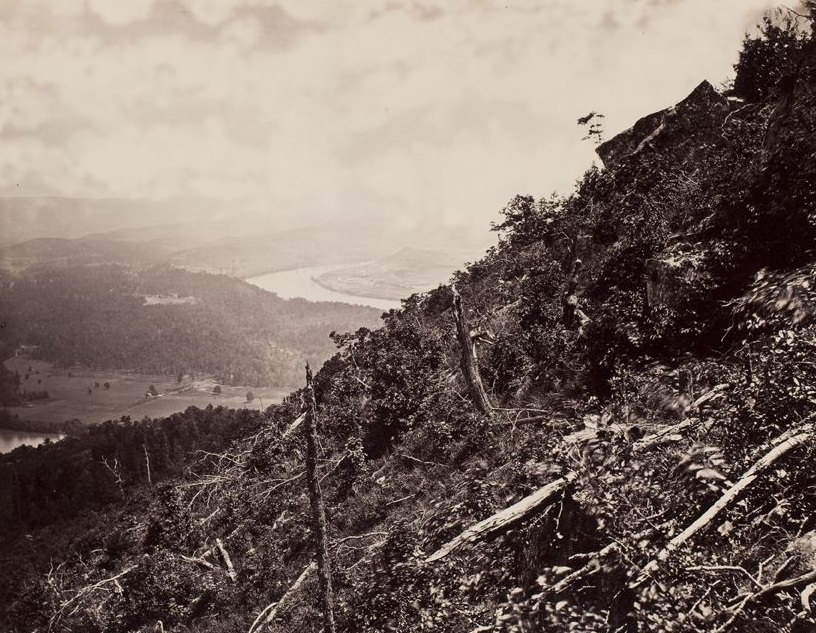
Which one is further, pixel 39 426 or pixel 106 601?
pixel 39 426

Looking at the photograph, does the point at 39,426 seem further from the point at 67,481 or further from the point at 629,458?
the point at 629,458

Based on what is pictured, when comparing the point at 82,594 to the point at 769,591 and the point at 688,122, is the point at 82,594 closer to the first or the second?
the point at 769,591

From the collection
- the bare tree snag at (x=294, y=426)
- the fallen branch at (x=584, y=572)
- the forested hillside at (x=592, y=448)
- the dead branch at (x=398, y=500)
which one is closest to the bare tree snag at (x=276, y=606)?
the forested hillside at (x=592, y=448)

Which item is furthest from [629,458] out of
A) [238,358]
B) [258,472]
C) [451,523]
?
[238,358]

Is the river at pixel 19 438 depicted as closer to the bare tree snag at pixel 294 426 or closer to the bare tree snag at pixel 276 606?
the bare tree snag at pixel 294 426

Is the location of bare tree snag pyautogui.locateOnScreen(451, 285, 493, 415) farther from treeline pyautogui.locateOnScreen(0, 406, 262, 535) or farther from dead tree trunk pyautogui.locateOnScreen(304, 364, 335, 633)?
treeline pyautogui.locateOnScreen(0, 406, 262, 535)
